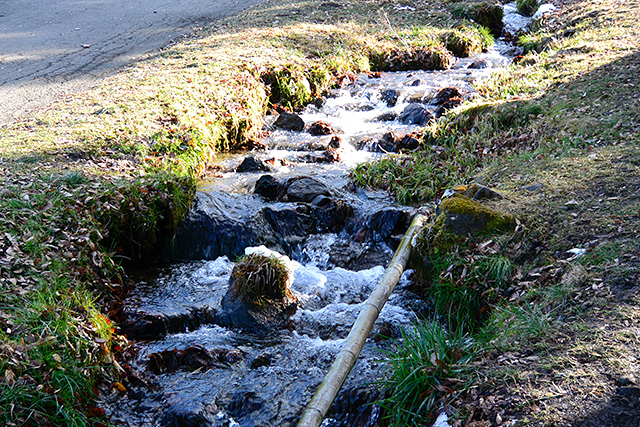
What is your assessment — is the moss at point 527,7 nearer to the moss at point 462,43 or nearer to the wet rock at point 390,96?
the moss at point 462,43

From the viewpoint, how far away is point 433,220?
5.35 m

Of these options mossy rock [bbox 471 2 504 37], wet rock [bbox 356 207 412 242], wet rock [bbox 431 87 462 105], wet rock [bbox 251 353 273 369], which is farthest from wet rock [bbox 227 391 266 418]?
mossy rock [bbox 471 2 504 37]

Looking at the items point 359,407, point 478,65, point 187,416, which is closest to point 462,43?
point 478,65

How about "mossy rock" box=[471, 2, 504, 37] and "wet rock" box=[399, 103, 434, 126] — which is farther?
"mossy rock" box=[471, 2, 504, 37]

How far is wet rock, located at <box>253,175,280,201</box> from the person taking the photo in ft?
23.6

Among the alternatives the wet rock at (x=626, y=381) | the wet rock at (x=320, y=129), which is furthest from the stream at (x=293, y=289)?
the wet rock at (x=626, y=381)

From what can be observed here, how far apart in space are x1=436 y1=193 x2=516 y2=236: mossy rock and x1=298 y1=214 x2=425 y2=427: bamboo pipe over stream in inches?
19.4

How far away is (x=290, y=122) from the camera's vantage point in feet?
31.4

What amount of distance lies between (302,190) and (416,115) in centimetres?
384

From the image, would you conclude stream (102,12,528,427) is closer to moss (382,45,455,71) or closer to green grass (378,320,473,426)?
green grass (378,320,473,426)

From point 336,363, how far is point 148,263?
10.3 feet

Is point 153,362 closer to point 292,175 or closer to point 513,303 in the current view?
point 513,303

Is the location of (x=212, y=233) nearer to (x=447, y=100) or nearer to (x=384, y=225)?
(x=384, y=225)

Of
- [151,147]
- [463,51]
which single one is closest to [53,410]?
[151,147]
